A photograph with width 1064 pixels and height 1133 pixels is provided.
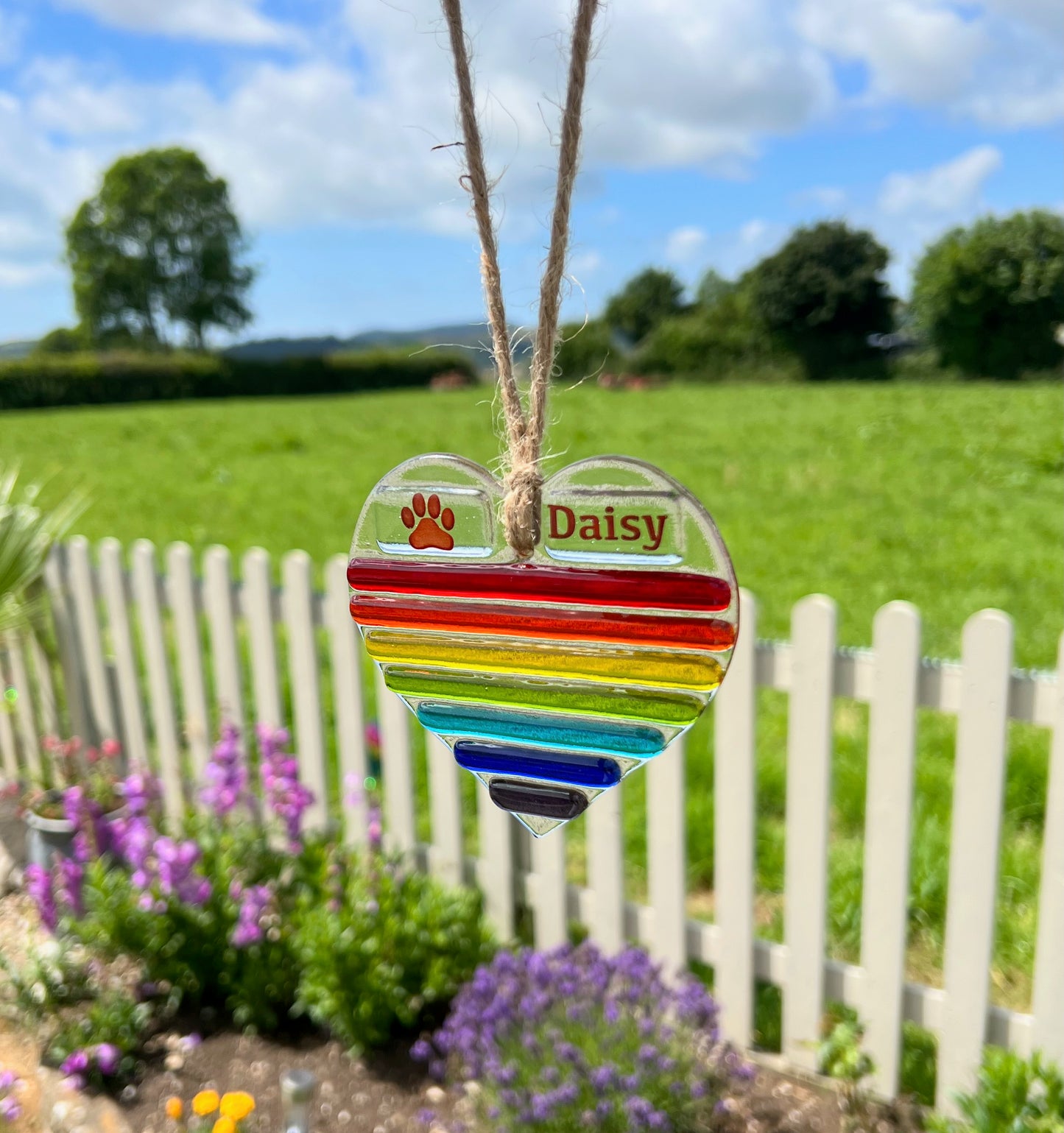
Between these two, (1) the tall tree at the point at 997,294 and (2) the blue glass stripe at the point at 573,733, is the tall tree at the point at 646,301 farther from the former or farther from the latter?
(2) the blue glass stripe at the point at 573,733

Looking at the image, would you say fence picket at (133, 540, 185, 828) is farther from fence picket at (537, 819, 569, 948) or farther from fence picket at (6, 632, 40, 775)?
fence picket at (537, 819, 569, 948)

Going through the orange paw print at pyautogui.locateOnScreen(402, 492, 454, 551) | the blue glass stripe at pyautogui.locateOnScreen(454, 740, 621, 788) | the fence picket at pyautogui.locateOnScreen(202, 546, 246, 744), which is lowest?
the fence picket at pyautogui.locateOnScreen(202, 546, 246, 744)

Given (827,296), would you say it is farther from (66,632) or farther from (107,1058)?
(107,1058)

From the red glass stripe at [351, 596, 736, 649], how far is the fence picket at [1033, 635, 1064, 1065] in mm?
1562

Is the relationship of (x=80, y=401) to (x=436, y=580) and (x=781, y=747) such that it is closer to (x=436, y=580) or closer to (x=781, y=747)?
(x=781, y=747)

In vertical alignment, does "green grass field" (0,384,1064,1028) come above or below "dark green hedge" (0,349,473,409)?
below

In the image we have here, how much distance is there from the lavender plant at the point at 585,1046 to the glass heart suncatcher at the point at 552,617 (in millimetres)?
1377

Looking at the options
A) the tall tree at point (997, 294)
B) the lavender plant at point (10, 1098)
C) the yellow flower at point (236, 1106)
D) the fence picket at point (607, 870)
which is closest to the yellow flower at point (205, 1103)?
the yellow flower at point (236, 1106)

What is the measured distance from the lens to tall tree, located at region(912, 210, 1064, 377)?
589cm

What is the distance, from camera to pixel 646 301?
29250 millimetres

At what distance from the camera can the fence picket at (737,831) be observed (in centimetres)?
221

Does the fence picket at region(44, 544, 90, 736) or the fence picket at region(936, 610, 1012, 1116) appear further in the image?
the fence picket at region(44, 544, 90, 736)

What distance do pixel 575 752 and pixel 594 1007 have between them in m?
1.57

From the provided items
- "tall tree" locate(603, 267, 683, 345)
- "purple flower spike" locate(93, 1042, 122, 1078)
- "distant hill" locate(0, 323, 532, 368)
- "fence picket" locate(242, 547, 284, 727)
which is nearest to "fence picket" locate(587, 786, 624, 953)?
"fence picket" locate(242, 547, 284, 727)
